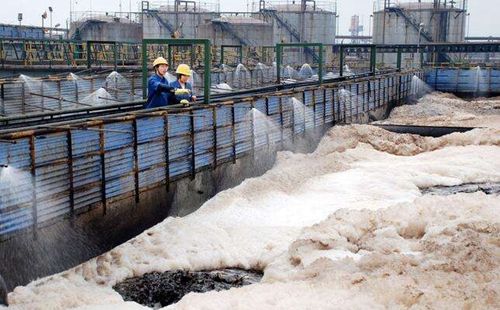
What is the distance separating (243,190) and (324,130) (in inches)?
282

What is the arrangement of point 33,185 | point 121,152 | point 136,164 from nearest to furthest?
point 33,185, point 121,152, point 136,164

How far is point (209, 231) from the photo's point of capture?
39.1ft

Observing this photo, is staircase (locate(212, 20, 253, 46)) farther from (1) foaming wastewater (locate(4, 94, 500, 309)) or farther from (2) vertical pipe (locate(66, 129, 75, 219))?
(2) vertical pipe (locate(66, 129, 75, 219))

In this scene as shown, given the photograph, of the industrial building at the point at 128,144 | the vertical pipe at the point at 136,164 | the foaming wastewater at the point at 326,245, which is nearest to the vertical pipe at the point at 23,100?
the industrial building at the point at 128,144

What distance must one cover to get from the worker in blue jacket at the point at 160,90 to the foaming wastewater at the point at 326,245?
234 cm

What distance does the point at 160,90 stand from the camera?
44.6 feet

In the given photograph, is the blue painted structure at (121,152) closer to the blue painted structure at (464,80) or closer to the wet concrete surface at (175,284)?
the wet concrete surface at (175,284)

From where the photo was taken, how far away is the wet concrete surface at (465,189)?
52.3 ft

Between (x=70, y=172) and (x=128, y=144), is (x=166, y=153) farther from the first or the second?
(x=70, y=172)

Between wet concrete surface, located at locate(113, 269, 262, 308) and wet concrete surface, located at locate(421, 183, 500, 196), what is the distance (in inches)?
283

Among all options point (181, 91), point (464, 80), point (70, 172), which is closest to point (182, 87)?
point (181, 91)

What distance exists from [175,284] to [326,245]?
261 centimetres

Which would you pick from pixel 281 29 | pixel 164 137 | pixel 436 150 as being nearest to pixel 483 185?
pixel 436 150

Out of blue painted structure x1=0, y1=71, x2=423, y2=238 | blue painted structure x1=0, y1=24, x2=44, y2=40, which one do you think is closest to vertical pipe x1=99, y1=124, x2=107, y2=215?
blue painted structure x1=0, y1=71, x2=423, y2=238
